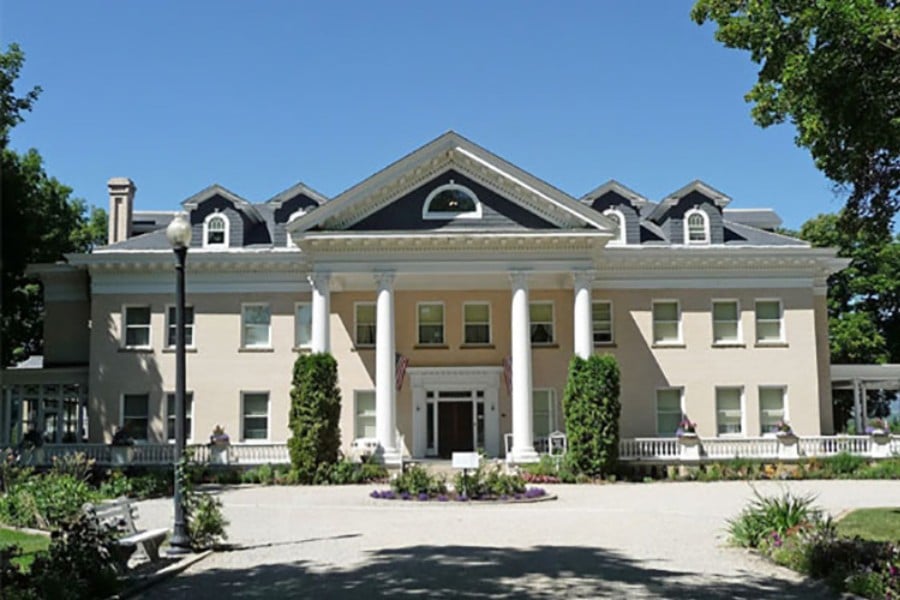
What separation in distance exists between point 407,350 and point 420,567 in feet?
69.7

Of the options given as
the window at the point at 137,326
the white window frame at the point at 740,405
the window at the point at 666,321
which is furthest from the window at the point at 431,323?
the white window frame at the point at 740,405

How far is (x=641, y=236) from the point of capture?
34.7 metres

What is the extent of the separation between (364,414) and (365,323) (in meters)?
3.31

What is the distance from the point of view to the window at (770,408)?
32500 millimetres

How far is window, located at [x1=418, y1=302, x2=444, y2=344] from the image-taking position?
3303cm

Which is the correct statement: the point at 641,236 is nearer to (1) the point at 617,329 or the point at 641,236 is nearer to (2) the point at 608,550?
(1) the point at 617,329

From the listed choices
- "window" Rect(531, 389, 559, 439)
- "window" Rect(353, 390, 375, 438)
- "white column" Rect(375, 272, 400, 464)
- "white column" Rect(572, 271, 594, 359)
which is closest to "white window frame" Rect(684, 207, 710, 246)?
"white column" Rect(572, 271, 594, 359)

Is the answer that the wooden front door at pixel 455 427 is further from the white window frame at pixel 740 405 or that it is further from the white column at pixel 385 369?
the white window frame at pixel 740 405

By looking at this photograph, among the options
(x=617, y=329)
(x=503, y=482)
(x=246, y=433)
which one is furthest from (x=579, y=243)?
(x=246, y=433)

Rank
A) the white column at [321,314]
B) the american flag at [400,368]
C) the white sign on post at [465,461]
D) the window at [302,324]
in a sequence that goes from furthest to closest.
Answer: the window at [302,324], the american flag at [400,368], the white column at [321,314], the white sign on post at [465,461]

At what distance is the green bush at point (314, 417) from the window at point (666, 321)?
40.0ft

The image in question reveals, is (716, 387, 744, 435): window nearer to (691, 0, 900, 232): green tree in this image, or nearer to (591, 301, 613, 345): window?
(591, 301, 613, 345): window

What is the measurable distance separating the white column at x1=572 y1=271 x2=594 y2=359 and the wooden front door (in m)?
5.62

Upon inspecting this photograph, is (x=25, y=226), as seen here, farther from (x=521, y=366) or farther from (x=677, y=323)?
(x=677, y=323)
